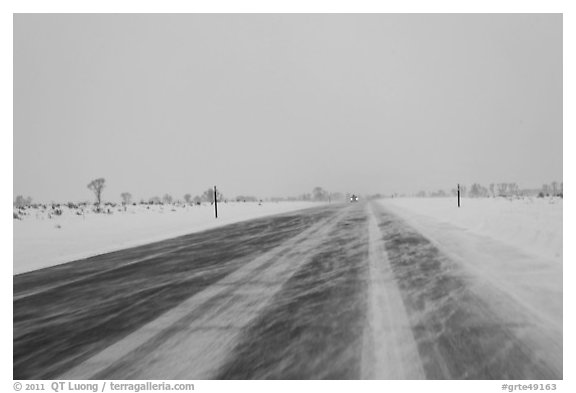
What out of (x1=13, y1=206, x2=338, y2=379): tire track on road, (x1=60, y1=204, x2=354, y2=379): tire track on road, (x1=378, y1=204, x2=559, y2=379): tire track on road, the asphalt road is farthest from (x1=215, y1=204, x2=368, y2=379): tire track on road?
(x1=13, y1=206, x2=338, y2=379): tire track on road

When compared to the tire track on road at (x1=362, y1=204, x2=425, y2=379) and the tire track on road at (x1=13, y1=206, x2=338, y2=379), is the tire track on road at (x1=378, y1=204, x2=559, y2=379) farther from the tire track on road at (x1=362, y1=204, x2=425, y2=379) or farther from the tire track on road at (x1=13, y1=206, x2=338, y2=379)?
the tire track on road at (x1=13, y1=206, x2=338, y2=379)

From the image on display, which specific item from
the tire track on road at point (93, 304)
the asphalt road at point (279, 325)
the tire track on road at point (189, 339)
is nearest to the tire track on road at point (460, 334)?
the asphalt road at point (279, 325)

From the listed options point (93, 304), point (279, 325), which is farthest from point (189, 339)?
point (93, 304)

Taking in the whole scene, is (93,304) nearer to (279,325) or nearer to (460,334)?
(279,325)

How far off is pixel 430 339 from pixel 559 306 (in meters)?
2.16

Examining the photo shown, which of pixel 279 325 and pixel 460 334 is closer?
pixel 460 334

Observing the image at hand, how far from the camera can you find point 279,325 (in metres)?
3.41

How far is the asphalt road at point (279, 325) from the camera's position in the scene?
263cm

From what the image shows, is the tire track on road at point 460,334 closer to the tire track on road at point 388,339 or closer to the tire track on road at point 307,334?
the tire track on road at point 388,339

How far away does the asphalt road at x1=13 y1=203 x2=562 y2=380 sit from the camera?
2.63 m

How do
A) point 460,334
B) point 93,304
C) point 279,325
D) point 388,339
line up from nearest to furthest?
point 388,339, point 460,334, point 279,325, point 93,304

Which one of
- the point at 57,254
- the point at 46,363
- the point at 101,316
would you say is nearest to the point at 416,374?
the point at 46,363

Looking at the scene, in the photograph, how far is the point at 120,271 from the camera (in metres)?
6.48
